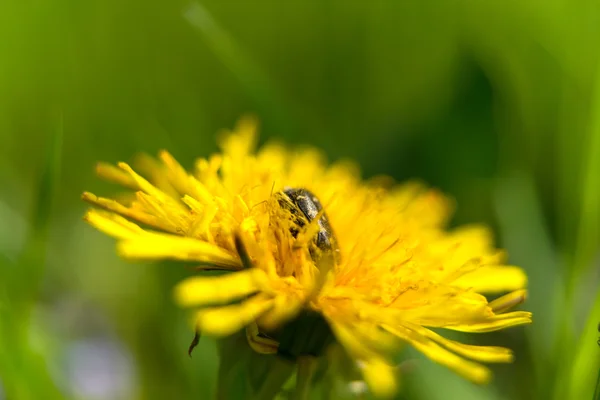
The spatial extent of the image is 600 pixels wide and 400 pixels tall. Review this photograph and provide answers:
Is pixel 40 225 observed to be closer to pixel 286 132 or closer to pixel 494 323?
pixel 494 323

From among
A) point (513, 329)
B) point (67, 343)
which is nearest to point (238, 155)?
point (67, 343)

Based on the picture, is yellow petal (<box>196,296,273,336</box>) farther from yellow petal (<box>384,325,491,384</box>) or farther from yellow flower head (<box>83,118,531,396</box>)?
yellow petal (<box>384,325,491,384</box>)

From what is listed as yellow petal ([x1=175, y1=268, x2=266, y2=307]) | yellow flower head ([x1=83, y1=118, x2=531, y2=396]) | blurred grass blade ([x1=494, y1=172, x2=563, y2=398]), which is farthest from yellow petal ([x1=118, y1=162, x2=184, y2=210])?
blurred grass blade ([x1=494, y1=172, x2=563, y2=398])

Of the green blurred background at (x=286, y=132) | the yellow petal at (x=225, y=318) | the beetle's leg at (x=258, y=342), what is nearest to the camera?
the yellow petal at (x=225, y=318)

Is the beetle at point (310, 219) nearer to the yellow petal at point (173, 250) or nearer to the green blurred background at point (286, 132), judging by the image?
the yellow petal at point (173, 250)

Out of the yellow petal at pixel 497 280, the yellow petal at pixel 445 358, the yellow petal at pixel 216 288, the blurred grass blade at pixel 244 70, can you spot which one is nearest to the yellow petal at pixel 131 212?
the yellow petal at pixel 216 288

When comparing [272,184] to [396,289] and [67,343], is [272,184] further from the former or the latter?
[67,343]
